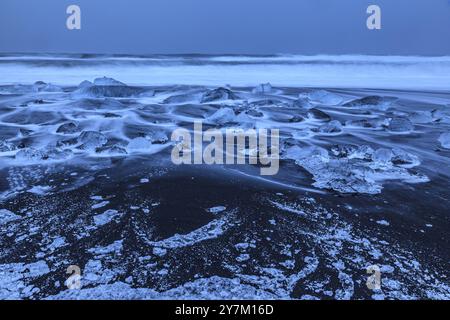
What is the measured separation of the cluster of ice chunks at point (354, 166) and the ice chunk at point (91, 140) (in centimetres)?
128

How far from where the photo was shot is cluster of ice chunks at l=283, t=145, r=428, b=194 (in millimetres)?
2219

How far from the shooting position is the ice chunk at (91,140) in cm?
284

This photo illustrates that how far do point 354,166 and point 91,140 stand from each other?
1.75 m

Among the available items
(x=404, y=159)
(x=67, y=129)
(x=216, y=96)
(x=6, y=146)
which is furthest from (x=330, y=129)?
(x=6, y=146)

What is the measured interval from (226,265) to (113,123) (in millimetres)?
2552

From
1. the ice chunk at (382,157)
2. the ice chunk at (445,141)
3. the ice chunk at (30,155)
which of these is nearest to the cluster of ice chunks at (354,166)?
the ice chunk at (382,157)

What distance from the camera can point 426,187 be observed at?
227cm

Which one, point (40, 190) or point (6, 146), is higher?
point (6, 146)

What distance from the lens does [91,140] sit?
2887 millimetres

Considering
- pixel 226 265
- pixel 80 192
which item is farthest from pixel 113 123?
pixel 226 265

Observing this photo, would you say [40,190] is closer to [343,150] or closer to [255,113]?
[343,150]

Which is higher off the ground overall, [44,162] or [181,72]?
[181,72]

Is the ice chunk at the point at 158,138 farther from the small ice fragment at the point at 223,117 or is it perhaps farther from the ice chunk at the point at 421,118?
the ice chunk at the point at 421,118

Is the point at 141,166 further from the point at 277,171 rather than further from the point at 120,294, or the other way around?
the point at 120,294
